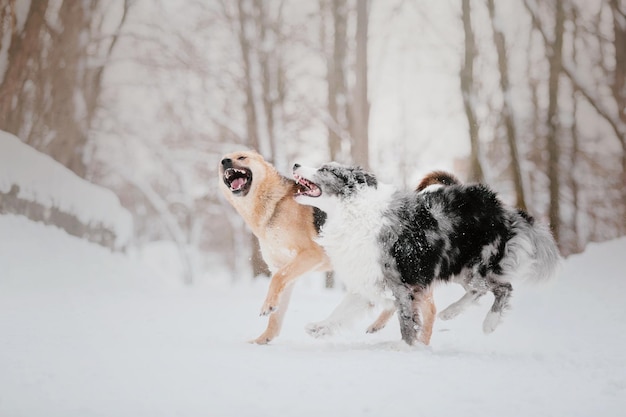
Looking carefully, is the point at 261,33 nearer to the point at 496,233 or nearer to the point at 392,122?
the point at 392,122

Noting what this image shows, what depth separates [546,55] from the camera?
10117mm

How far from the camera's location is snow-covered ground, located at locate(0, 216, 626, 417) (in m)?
2.89

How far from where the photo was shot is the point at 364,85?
8516 millimetres

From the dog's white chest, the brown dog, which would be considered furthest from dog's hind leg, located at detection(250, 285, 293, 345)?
the dog's white chest

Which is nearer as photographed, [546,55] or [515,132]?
[515,132]

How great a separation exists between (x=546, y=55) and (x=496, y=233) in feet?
23.5

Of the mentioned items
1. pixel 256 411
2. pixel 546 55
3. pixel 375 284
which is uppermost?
pixel 546 55

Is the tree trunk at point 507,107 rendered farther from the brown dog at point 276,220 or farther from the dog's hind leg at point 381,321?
the brown dog at point 276,220

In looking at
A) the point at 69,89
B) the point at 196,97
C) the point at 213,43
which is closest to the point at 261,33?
the point at 213,43

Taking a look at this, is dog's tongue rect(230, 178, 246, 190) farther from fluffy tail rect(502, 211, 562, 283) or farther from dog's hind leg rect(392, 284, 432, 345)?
fluffy tail rect(502, 211, 562, 283)

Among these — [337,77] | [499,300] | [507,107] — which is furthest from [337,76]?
[499,300]

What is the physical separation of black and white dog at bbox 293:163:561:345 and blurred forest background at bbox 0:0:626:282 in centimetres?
424

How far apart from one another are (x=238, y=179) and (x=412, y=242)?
54.9 inches

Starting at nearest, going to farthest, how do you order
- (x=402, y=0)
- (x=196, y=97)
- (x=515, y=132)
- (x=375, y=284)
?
1. (x=375, y=284)
2. (x=515, y=132)
3. (x=402, y=0)
4. (x=196, y=97)
